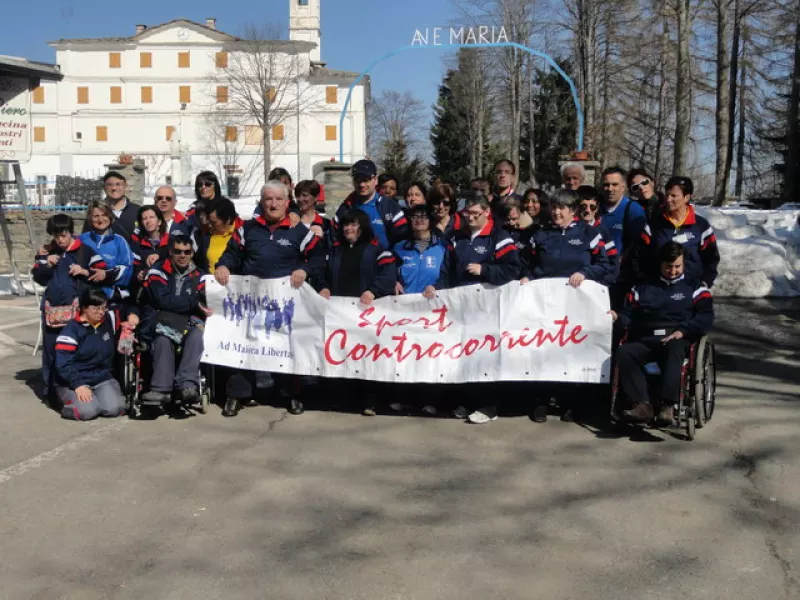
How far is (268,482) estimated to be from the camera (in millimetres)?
5500

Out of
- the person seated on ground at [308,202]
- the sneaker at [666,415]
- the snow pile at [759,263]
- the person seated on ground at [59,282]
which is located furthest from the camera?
the snow pile at [759,263]

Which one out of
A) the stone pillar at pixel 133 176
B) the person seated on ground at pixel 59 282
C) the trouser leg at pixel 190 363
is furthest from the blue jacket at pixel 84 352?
the stone pillar at pixel 133 176

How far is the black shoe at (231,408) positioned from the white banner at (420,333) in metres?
0.31

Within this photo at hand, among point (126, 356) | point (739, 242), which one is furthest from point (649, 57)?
point (126, 356)

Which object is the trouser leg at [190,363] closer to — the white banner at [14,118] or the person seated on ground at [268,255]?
the person seated on ground at [268,255]

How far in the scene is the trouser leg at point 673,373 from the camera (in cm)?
616

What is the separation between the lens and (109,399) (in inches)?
276

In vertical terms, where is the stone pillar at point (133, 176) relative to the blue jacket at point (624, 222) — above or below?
above

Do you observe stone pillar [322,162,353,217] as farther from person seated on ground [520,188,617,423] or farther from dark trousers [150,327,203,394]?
person seated on ground [520,188,617,423]

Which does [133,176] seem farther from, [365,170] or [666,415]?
[666,415]

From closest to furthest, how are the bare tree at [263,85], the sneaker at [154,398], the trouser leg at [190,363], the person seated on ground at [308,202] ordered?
1. the sneaker at [154,398]
2. the trouser leg at [190,363]
3. the person seated on ground at [308,202]
4. the bare tree at [263,85]

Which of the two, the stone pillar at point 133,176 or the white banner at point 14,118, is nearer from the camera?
the white banner at point 14,118

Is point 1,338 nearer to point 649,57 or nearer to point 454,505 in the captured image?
point 454,505

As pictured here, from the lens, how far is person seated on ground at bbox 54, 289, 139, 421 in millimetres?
6902
